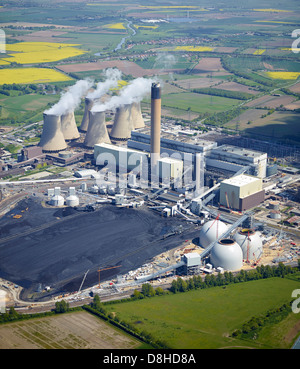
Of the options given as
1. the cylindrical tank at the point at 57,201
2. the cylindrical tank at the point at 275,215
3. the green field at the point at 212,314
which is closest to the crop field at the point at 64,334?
the green field at the point at 212,314

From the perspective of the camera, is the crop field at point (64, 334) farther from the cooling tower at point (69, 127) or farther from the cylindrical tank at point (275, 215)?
the cooling tower at point (69, 127)

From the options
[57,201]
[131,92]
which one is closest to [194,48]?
[131,92]

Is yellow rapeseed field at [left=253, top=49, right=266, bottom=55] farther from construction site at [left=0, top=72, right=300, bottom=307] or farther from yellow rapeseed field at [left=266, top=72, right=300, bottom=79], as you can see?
construction site at [left=0, top=72, right=300, bottom=307]

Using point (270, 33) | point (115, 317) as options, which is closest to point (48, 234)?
point (115, 317)

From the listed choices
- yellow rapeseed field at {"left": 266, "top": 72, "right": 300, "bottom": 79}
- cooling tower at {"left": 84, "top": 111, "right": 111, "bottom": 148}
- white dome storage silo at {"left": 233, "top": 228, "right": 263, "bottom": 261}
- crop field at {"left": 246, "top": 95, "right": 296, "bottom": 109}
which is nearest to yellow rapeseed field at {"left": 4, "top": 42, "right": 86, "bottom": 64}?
yellow rapeseed field at {"left": 266, "top": 72, "right": 300, "bottom": 79}

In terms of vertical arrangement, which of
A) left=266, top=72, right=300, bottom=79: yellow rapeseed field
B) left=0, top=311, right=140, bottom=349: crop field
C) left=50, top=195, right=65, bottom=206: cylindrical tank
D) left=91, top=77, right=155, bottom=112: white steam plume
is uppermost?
left=91, top=77, right=155, bottom=112: white steam plume

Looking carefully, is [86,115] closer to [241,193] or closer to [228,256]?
[241,193]

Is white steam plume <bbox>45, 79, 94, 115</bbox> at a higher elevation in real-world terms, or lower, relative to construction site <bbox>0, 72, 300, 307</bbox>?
higher
